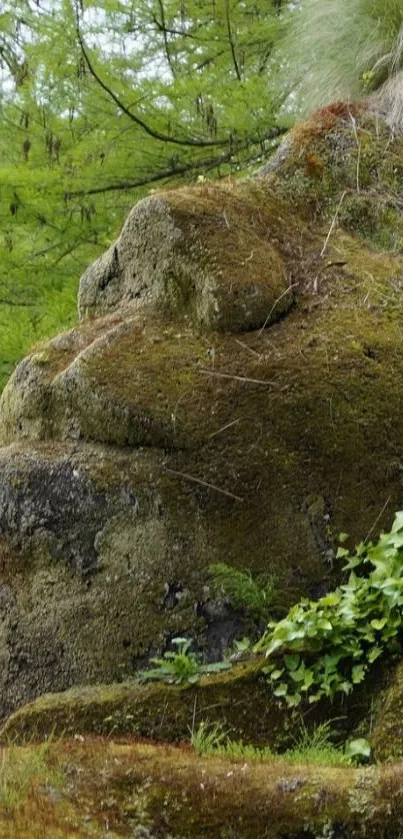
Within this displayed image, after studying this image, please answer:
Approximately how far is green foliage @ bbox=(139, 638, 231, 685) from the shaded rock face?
0.14 metres

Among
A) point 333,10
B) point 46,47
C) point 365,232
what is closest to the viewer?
point 365,232

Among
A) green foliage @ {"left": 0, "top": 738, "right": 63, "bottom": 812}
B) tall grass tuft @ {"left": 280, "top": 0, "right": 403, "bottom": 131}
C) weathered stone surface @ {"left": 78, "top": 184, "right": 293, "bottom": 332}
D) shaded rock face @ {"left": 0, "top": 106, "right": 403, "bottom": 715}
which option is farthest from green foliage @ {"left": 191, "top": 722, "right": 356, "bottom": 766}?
tall grass tuft @ {"left": 280, "top": 0, "right": 403, "bottom": 131}

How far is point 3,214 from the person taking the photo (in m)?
8.90

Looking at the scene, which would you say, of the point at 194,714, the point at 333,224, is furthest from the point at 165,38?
the point at 194,714

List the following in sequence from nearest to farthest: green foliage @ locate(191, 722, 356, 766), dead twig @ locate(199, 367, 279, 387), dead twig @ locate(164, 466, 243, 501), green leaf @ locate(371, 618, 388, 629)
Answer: green foliage @ locate(191, 722, 356, 766), green leaf @ locate(371, 618, 388, 629), dead twig @ locate(164, 466, 243, 501), dead twig @ locate(199, 367, 279, 387)

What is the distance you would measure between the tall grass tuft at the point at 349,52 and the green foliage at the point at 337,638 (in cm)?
369

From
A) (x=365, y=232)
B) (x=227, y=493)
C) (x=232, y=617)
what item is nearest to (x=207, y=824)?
(x=232, y=617)

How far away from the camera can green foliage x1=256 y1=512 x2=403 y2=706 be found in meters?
4.05

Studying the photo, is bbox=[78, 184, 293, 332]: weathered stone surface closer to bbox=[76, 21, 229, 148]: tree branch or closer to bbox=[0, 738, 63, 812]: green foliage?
bbox=[0, 738, 63, 812]: green foliage

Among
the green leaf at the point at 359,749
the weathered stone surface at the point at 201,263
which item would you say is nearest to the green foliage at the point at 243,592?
the green leaf at the point at 359,749

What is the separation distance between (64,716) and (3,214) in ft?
18.7

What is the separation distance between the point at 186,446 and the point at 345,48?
3839 millimetres

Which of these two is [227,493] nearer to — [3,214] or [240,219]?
[240,219]

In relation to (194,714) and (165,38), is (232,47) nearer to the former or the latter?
(165,38)
